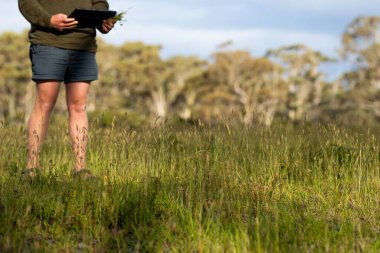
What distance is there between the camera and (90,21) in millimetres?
4816

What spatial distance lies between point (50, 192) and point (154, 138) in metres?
1.73

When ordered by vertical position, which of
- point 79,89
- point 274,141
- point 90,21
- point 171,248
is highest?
point 90,21

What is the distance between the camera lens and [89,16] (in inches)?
186

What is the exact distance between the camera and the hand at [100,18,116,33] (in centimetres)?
500

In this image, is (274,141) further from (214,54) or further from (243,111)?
(214,54)

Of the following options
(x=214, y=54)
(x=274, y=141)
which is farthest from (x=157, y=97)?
(x=274, y=141)

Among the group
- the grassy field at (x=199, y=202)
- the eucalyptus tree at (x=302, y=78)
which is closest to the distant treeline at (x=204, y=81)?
the eucalyptus tree at (x=302, y=78)

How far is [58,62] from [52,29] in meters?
0.27

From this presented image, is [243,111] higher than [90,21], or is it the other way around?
[90,21]

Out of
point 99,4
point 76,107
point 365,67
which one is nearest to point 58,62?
point 76,107

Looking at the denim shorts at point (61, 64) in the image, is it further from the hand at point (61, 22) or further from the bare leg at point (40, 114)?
the hand at point (61, 22)

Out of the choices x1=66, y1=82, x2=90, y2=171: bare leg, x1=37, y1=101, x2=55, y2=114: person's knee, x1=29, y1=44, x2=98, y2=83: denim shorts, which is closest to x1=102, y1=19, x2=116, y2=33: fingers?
x1=29, y1=44, x2=98, y2=83: denim shorts

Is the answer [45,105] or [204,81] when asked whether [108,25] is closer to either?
[45,105]

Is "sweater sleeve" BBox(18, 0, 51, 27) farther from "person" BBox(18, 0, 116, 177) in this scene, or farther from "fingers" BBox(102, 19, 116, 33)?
"fingers" BBox(102, 19, 116, 33)
